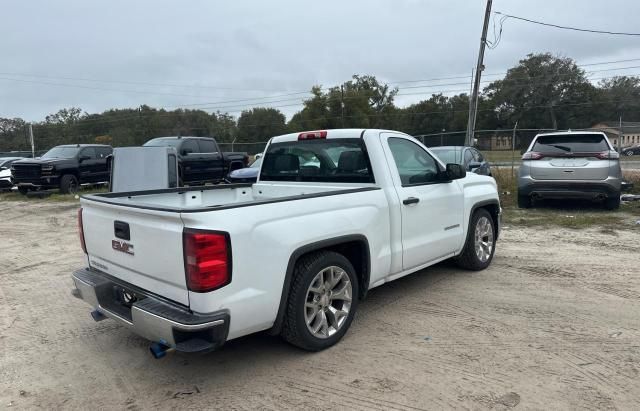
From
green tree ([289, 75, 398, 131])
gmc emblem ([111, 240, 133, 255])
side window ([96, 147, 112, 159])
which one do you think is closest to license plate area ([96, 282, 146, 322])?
gmc emblem ([111, 240, 133, 255])

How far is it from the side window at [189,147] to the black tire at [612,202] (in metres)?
12.9

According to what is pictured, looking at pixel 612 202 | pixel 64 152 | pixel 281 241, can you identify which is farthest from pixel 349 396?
pixel 64 152

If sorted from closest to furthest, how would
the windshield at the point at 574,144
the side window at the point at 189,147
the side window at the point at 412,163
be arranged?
the side window at the point at 412,163
the windshield at the point at 574,144
the side window at the point at 189,147

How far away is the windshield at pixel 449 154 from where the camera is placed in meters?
11.5

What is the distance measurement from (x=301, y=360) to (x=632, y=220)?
8197mm

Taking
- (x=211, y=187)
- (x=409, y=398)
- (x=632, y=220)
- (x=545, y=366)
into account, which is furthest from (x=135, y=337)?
(x=632, y=220)

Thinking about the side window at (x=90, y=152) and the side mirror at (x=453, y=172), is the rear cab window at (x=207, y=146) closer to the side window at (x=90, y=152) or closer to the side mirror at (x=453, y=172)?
the side window at (x=90, y=152)

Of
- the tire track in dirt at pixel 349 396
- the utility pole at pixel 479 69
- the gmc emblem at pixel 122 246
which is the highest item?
the utility pole at pixel 479 69

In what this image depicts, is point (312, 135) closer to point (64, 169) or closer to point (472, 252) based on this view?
point (472, 252)

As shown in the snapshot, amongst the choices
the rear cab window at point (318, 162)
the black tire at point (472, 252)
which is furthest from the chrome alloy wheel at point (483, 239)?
the rear cab window at point (318, 162)

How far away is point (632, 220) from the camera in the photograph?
29.6 feet

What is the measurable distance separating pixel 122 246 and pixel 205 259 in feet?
3.17

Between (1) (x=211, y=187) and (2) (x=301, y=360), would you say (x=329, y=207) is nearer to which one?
(2) (x=301, y=360)

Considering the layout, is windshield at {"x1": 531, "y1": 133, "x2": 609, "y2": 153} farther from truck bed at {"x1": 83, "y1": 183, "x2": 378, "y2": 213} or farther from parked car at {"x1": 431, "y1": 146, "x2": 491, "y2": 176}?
truck bed at {"x1": 83, "y1": 183, "x2": 378, "y2": 213}
